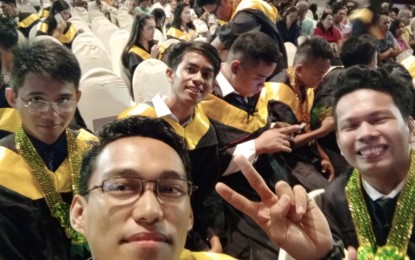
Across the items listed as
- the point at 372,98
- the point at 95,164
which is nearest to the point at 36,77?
the point at 95,164

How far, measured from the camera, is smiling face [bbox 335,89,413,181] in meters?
1.26

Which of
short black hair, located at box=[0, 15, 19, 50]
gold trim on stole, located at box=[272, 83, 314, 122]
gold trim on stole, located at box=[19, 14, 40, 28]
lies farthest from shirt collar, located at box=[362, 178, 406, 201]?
gold trim on stole, located at box=[19, 14, 40, 28]

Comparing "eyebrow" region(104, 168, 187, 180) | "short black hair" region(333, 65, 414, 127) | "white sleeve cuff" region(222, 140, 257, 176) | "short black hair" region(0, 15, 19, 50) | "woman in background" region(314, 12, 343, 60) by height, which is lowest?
"woman in background" region(314, 12, 343, 60)

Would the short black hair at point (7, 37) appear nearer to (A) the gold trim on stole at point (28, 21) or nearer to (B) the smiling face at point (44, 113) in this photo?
(B) the smiling face at point (44, 113)

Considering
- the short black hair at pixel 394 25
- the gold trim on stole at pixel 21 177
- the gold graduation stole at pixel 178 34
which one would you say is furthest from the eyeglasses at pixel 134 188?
the short black hair at pixel 394 25

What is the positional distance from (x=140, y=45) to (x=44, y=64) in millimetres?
2387

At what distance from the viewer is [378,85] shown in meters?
1.33

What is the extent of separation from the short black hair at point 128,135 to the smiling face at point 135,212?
18 millimetres

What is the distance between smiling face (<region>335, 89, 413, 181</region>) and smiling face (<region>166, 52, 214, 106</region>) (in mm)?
575

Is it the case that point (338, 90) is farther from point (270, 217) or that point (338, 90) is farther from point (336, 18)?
point (336, 18)

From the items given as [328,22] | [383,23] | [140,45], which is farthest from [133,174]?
[328,22]

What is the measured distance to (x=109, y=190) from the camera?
903 millimetres

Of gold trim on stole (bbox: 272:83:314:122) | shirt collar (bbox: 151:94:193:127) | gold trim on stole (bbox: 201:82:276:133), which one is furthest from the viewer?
gold trim on stole (bbox: 272:83:314:122)

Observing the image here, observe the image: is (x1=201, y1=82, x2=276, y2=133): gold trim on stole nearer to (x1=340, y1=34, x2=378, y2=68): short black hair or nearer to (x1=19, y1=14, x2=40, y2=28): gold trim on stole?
(x1=340, y1=34, x2=378, y2=68): short black hair
